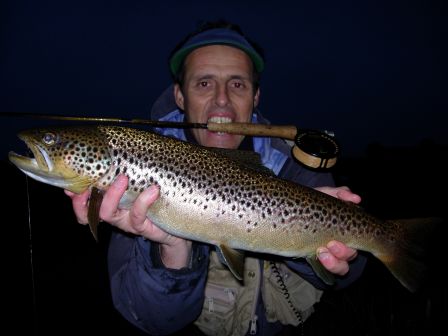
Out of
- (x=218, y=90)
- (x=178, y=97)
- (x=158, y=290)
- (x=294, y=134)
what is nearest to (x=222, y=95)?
(x=218, y=90)

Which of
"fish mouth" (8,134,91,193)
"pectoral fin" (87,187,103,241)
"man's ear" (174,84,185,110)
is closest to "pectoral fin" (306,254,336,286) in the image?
→ "pectoral fin" (87,187,103,241)

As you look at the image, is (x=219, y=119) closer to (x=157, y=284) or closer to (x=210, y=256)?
(x=210, y=256)

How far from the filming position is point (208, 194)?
2.04 meters

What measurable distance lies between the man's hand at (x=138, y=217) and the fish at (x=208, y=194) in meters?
0.06

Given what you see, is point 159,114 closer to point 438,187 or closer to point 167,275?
point 167,275

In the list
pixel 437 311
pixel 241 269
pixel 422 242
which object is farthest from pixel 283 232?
pixel 437 311

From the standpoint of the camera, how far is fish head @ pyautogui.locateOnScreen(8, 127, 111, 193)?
1.99m

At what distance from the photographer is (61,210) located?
1463 centimetres

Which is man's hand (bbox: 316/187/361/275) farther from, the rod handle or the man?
the rod handle

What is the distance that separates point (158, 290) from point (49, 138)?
4.24ft

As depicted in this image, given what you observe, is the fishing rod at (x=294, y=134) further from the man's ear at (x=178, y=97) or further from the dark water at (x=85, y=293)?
the man's ear at (x=178, y=97)

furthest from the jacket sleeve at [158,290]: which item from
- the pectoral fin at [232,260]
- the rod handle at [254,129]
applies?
the rod handle at [254,129]

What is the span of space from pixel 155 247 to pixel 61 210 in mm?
14121

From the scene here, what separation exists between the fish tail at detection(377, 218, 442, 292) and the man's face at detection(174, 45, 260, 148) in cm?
175
